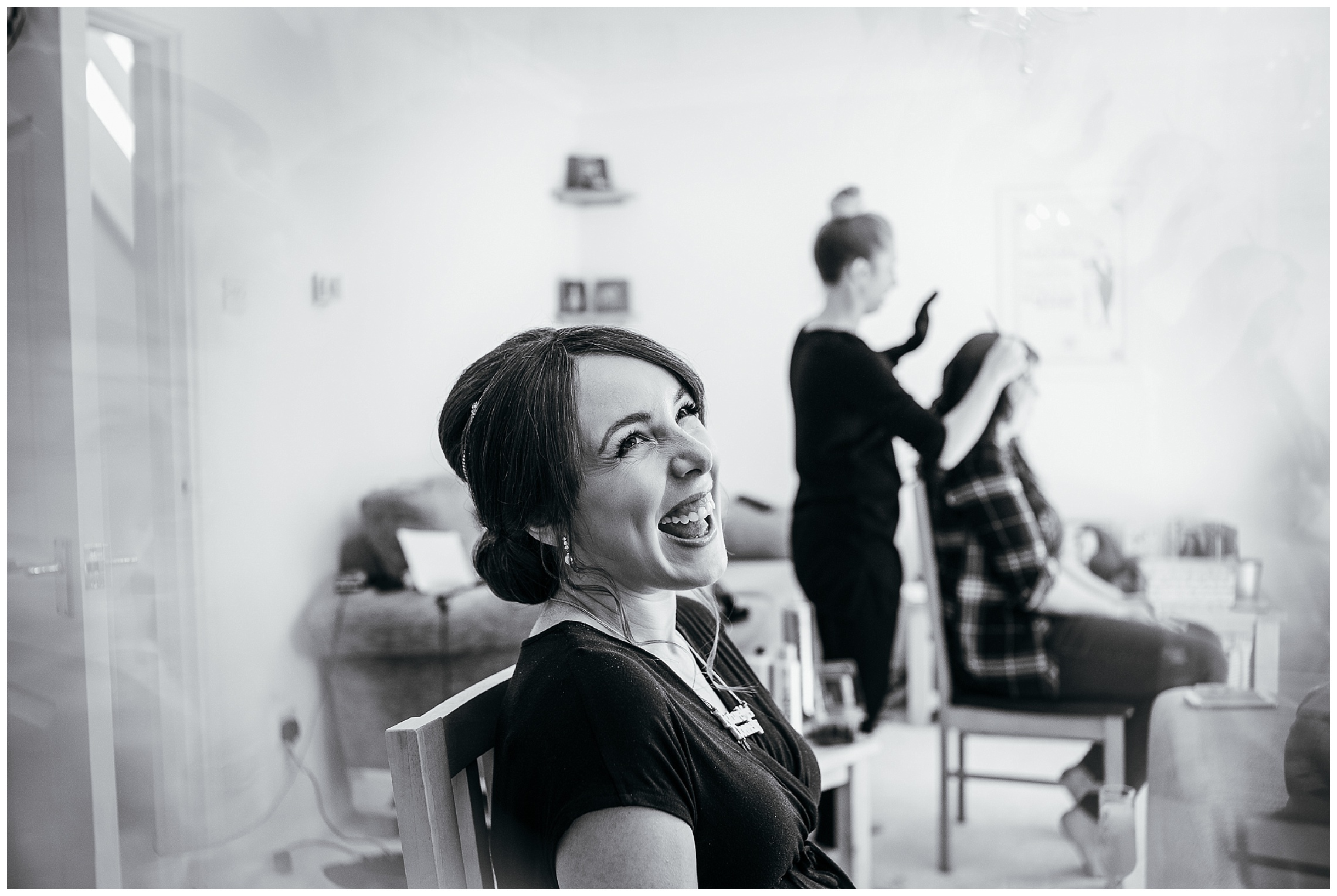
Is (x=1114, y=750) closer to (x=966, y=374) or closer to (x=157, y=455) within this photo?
(x=966, y=374)

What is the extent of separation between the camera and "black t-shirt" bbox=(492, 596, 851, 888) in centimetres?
55

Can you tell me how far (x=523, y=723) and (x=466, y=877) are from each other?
13 centimetres

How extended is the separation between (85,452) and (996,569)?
4.37 ft

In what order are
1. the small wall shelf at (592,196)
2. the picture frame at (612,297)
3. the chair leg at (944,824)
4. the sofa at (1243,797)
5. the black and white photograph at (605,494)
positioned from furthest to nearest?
the picture frame at (612,297), the small wall shelf at (592,196), the chair leg at (944,824), the sofa at (1243,797), the black and white photograph at (605,494)

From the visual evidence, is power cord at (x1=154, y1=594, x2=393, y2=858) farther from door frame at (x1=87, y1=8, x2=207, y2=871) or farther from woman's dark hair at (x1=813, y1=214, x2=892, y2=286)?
woman's dark hair at (x1=813, y1=214, x2=892, y2=286)

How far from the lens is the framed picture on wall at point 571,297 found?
2.96 m

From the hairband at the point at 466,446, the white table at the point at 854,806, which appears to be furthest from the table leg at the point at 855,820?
the hairband at the point at 466,446

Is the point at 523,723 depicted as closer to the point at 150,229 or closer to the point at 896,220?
the point at 150,229

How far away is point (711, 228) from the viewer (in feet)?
10.2

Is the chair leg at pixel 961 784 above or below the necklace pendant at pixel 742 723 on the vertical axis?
below

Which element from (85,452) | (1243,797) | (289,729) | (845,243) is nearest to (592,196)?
(845,243)

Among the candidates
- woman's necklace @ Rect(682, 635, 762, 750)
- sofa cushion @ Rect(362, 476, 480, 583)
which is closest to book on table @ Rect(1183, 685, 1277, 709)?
woman's necklace @ Rect(682, 635, 762, 750)

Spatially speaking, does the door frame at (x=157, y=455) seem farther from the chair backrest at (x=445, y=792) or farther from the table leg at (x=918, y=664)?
the table leg at (x=918, y=664)

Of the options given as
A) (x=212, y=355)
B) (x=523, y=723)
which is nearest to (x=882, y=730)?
(x=212, y=355)
